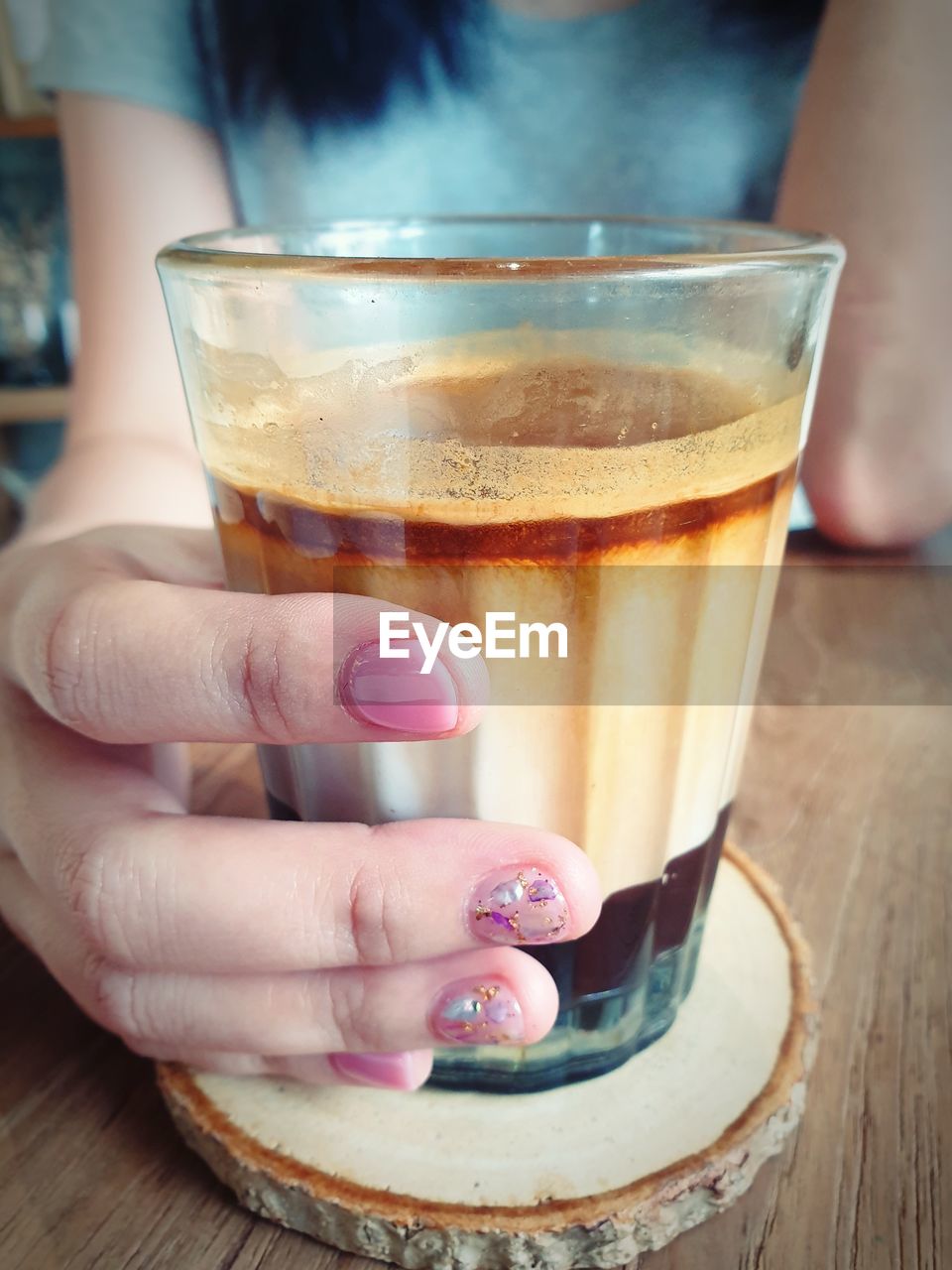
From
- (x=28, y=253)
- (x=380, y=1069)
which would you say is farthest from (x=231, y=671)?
(x=28, y=253)

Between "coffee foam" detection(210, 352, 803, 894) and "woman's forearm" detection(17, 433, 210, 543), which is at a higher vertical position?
"coffee foam" detection(210, 352, 803, 894)

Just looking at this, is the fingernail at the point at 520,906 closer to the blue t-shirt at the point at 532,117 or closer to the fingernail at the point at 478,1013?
Answer: the fingernail at the point at 478,1013

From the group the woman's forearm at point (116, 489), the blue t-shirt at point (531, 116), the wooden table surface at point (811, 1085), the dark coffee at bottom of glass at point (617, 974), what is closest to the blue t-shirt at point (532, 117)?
the blue t-shirt at point (531, 116)

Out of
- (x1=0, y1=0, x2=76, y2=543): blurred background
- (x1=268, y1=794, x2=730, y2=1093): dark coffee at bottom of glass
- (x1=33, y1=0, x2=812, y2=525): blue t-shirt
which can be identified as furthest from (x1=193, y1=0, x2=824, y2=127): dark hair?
(x1=0, y1=0, x2=76, y2=543): blurred background

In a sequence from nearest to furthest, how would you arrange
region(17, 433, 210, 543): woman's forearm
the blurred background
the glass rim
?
the glass rim → region(17, 433, 210, 543): woman's forearm → the blurred background

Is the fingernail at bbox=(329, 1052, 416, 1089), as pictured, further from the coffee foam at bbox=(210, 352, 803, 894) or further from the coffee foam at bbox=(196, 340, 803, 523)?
the coffee foam at bbox=(196, 340, 803, 523)

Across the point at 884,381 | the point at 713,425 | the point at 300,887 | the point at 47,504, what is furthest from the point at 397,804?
the point at 884,381

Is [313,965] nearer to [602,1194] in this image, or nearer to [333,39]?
[602,1194]
